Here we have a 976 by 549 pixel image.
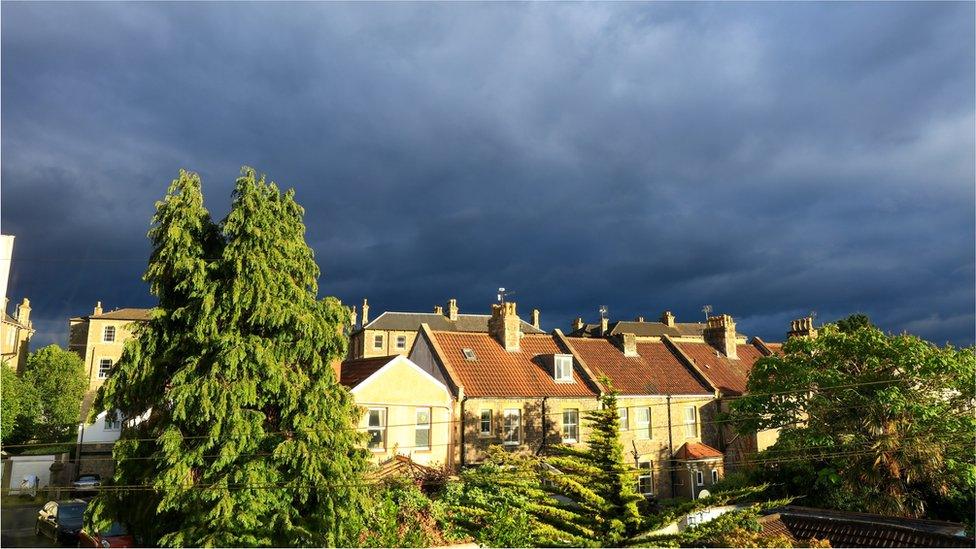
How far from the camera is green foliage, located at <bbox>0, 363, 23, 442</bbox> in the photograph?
39.5 metres

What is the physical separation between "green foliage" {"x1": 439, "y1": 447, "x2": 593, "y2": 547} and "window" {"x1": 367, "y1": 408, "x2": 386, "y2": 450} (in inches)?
173

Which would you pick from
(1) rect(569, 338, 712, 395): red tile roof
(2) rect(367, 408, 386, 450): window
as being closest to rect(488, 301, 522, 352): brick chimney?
(1) rect(569, 338, 712, 395): red tile roof

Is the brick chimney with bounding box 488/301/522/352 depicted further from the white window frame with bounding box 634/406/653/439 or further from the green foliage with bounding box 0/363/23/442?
the green foliage with bounding box 0/363/23/442

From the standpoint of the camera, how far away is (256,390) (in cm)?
1831

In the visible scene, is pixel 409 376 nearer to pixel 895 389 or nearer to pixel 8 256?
pixel 8 256

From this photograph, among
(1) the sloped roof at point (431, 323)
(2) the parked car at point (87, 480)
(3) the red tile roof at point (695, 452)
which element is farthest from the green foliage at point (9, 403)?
(3) the red tile roof at point (695, 452)

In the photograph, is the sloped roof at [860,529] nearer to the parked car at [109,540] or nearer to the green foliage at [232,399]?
the green foliage at [232,399]

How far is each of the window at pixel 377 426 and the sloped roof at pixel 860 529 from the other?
16.5m

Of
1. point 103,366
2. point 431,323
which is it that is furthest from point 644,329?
point 103,366

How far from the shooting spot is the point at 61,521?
84.1ft

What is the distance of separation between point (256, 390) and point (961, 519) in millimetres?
27452

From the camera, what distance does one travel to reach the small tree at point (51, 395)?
47200 millimetres

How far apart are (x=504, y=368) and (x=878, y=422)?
60.1 feet

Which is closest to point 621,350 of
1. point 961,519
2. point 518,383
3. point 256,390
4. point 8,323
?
point 518,383
